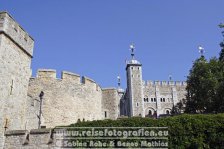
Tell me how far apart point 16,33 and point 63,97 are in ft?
24.9

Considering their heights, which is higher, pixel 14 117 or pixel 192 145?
pixel 14 117

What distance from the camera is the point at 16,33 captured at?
1373 centimetres

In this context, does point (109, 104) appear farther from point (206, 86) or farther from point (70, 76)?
point (206, 86)

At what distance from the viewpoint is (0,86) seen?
39.9 feet

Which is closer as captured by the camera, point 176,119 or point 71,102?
point 176,119

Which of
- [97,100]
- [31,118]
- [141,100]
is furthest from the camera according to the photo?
[141,100]

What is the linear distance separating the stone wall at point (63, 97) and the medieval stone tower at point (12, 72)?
164 inches

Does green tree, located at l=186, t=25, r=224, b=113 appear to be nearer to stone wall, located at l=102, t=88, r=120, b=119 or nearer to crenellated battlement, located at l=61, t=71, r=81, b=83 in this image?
stone wall, located at l=102, t=88, r=120, b=119

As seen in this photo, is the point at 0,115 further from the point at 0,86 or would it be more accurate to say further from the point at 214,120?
the point at 214,120

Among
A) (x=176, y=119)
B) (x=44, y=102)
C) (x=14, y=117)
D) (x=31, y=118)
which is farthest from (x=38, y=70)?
(x=176, y=119)

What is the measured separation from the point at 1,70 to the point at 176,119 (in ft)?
23.0

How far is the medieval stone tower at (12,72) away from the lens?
12.4m

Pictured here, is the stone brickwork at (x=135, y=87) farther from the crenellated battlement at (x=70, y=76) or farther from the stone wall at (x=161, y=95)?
the crenellated battlement at (x=70, y=76)

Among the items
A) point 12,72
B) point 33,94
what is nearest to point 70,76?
point 33,94
